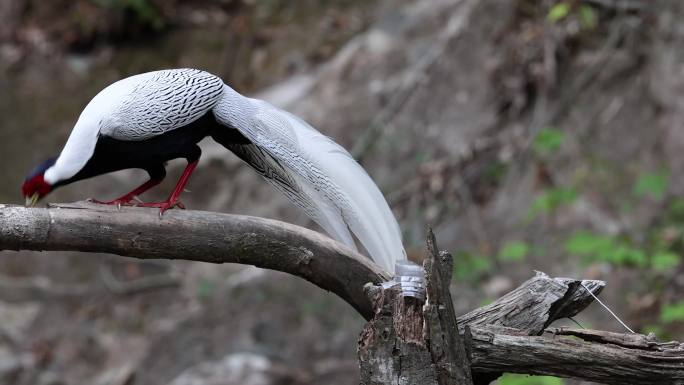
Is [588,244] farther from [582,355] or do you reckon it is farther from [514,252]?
[582,355]

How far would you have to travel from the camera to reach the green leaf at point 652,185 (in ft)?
15.7

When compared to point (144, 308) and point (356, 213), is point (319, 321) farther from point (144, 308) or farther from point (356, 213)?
point (356, 213)

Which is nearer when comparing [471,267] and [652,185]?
[652,185]

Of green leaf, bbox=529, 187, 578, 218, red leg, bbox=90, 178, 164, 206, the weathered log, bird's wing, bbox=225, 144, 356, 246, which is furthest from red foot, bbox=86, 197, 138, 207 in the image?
green leaf, bbox=529, 187, 578, 218

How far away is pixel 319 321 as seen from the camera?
4.95 m

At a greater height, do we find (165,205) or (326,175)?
(326,175)

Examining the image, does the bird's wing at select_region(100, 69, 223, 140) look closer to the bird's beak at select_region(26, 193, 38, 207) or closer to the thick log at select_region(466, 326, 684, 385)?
the bird's beak at select_region(26, 193, 38, 207)

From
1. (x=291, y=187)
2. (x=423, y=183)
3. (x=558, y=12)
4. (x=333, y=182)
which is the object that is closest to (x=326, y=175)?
(x=333, y=182)

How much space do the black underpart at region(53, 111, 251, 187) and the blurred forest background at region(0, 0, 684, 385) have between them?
2.27 metres

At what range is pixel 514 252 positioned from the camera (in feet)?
15.9

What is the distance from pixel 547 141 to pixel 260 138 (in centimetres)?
293

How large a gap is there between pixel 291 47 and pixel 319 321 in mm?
2535

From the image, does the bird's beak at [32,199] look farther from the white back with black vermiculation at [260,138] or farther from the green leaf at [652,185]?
the green leaf at [652,185]

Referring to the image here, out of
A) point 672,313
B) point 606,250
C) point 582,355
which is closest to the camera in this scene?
point 582,355
